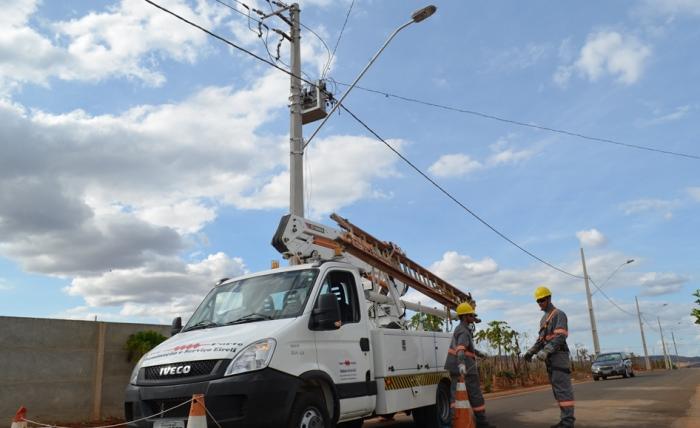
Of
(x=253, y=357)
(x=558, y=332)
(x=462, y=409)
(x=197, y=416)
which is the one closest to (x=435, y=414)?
(x=462, y=409)

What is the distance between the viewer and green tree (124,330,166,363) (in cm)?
1176

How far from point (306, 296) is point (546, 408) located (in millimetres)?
8036

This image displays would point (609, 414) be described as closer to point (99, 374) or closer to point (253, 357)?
point (253, 357)

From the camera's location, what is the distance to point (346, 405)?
605 cm

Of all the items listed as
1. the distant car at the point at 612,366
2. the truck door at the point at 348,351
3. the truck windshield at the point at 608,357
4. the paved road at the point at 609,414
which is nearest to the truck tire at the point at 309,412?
the truck door at the point at 348,351

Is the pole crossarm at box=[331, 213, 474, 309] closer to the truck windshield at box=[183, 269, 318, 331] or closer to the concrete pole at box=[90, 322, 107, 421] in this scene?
the truck windshield at box=[183, 269, 318, 331]

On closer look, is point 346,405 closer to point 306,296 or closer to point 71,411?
point 306,296

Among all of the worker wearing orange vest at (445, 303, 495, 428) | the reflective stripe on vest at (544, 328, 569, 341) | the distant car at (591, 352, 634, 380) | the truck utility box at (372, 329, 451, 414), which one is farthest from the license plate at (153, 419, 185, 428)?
the distant car at (591, 352, 634, 380)

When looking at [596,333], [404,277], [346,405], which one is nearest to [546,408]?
[404,277]

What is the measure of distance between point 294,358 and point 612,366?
26.7 meters

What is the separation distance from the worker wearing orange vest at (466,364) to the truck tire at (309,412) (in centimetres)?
271

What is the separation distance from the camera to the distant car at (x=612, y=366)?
90.6 ft

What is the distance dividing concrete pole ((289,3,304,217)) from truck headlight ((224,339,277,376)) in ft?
23.3

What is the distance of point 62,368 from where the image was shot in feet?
34.9
